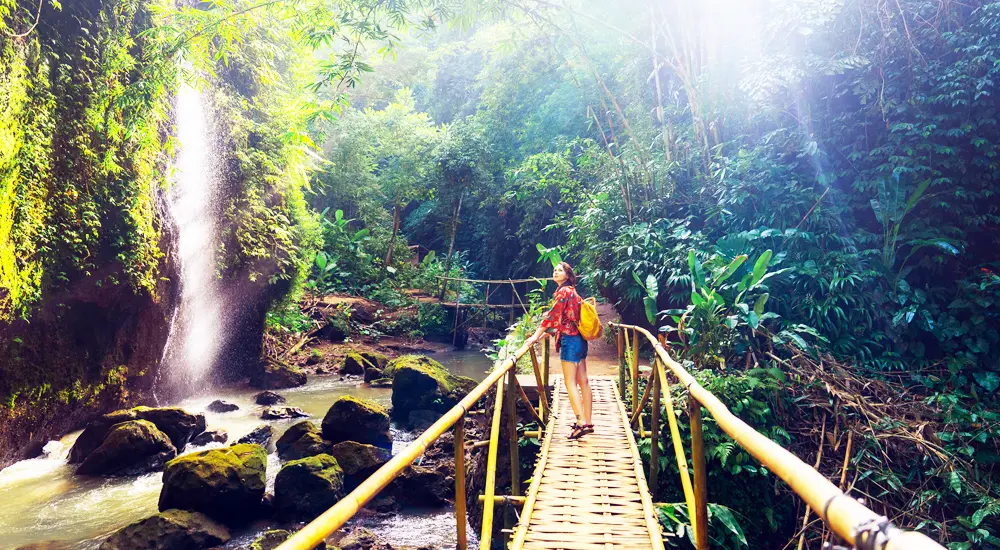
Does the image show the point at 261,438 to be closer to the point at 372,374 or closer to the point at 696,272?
the point at 372,374

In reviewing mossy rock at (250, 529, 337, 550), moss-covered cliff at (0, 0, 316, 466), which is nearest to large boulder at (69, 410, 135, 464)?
moss-covered cliff at (0, 0, 316, 466)

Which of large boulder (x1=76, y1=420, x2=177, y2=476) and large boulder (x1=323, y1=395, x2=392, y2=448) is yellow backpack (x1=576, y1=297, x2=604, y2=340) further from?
large boulder (x1=76, y1=420, x2=177, y2=476)

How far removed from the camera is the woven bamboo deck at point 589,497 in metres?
3.07

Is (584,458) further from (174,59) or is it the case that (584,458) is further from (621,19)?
(621,19)

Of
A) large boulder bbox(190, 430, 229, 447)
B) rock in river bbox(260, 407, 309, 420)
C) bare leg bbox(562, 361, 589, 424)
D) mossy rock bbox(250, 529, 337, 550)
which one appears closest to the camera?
bare leg bbox(562, 361, 589, 424)

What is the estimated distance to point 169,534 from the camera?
5.75 metres

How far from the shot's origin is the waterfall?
10930 millimetres

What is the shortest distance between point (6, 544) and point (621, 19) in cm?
1275

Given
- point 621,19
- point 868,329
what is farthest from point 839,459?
point 621,19

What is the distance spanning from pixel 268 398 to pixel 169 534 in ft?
19.4

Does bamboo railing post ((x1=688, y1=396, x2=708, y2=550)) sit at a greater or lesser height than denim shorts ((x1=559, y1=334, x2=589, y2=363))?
lesser

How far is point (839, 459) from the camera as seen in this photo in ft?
18.8

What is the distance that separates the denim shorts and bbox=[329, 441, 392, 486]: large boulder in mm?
3957

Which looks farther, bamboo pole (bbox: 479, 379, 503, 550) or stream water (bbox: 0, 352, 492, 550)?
stream water (bbox: 0, 352, 492, 550)
